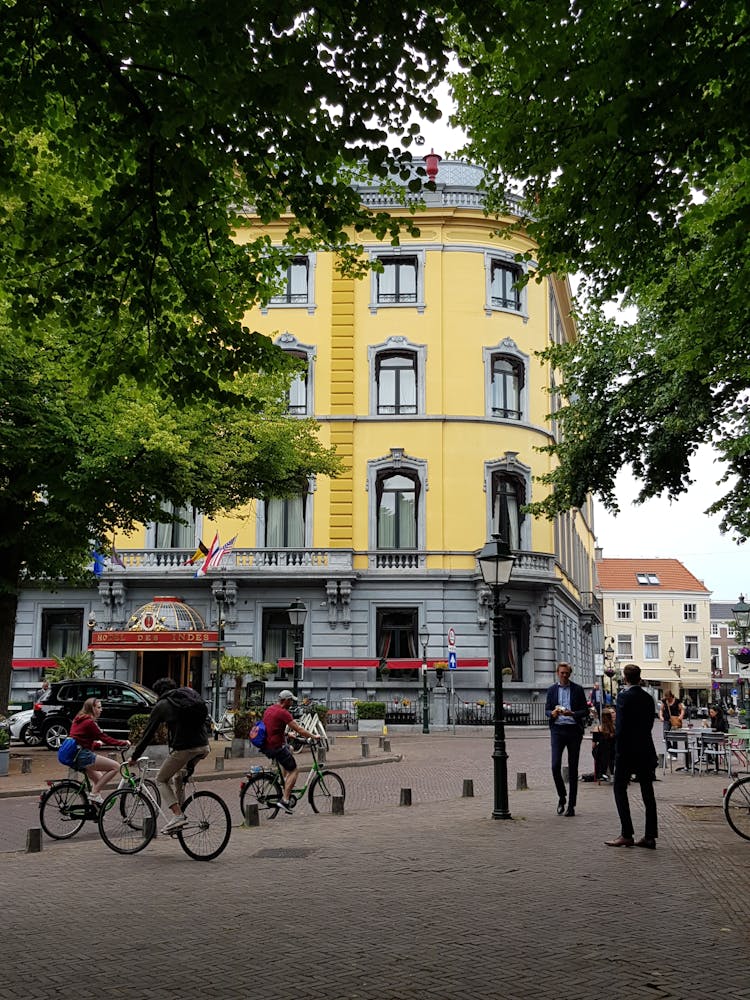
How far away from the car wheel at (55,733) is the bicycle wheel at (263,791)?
1321 cm

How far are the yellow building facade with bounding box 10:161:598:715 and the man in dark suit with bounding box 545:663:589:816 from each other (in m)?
21.2

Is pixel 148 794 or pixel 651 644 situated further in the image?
pixel 651 644

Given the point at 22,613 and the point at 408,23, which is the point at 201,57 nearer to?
the point at 408,23

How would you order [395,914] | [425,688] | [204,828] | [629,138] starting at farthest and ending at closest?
[425,688], [204,828], [629,138], [395,914]

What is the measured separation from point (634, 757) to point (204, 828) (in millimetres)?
4607

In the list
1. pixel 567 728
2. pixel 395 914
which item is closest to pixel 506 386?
pixel 567 728

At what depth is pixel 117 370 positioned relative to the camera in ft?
34.0

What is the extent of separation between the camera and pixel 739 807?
11227 mm

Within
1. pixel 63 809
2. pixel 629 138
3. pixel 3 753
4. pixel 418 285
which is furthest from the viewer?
pixel 418 285

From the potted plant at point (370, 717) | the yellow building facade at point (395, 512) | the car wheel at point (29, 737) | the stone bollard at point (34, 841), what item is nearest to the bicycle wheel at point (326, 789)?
the stone bollard at point (34, 841)

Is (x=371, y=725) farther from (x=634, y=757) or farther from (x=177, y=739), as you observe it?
(x=177, y=739)

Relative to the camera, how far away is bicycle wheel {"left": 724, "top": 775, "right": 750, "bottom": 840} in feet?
36.5

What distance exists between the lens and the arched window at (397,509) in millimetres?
36625

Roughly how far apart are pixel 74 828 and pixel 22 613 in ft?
86.6
